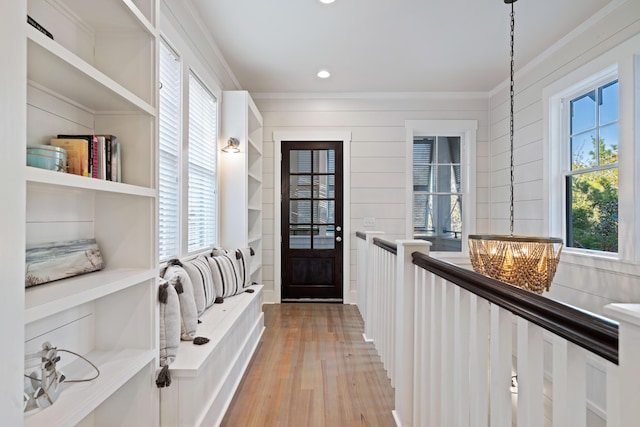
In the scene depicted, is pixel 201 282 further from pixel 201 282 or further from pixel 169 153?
pixel 169 153

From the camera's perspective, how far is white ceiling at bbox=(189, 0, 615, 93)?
9.13 ft

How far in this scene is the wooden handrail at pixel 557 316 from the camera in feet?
1.90

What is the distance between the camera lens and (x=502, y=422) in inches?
35.0

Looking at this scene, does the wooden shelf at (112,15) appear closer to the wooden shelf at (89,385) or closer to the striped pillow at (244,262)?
the wooden shelf at (89,385)

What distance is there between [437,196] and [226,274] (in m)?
3.13

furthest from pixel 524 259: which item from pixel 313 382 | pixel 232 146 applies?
pixel 232 146

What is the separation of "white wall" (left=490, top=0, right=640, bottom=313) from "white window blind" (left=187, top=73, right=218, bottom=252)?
3307 millimetres

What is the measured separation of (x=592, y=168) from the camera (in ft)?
9.98

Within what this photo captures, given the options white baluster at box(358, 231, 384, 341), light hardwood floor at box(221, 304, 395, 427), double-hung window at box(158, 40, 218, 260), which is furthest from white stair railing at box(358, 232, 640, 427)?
double-hung window at box(158, 40, 218, 260)

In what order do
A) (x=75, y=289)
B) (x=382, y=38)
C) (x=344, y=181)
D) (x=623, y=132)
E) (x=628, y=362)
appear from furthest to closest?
(x=344, y=181) → (x=382, y=38) → (x=623, y=132) → (x=75, y=289) → (x=628, y=362)

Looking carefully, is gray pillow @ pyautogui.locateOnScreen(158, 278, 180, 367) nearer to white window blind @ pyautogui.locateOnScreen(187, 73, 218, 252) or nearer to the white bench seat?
the white bench seat

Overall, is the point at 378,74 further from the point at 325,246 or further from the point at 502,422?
the point at 502,422

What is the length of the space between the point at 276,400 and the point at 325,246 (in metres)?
2.66

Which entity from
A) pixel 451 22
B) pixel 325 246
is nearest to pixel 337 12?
pixel 451 22
